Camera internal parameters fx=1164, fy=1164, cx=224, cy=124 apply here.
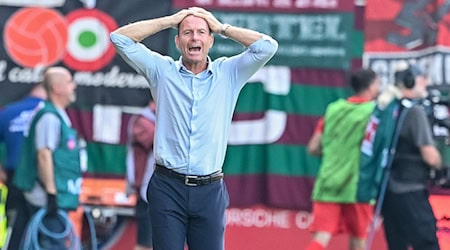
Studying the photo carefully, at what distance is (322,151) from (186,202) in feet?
12.2

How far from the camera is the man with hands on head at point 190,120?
669 centimetres

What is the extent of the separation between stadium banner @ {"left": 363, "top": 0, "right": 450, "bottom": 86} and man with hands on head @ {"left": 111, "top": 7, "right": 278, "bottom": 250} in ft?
13.0

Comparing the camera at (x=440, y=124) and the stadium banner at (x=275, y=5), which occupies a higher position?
the stadium banner at (x=275, y=5)

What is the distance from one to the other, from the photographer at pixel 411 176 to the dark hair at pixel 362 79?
0.51 m

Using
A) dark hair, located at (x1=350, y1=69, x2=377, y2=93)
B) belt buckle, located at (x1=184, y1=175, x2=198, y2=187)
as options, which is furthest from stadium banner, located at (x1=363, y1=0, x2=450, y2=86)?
belt buckle, located at (x1=184, y1=175, x2=198, y2=187)

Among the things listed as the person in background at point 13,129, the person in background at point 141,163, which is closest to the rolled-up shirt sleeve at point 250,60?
the person in background at point 141,163

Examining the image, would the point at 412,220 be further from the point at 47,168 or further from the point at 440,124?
the point at 47,168

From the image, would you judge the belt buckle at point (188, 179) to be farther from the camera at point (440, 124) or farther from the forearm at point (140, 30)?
the camera at point (440, 124)

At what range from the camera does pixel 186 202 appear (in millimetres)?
6691

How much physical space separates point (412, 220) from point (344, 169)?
3.49 feet

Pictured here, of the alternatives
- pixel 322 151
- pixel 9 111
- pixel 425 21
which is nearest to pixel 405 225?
pixel 322 151

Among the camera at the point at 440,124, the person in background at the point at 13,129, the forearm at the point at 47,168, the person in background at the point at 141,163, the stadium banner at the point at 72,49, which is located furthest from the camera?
the stadium banner at the point at 72,49

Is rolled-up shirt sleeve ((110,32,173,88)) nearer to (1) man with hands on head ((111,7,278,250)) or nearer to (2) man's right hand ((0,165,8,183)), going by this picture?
(1) man with hands on head ((111,7,278,250))

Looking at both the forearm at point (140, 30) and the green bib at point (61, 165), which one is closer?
the forearm at point (140, 30)
